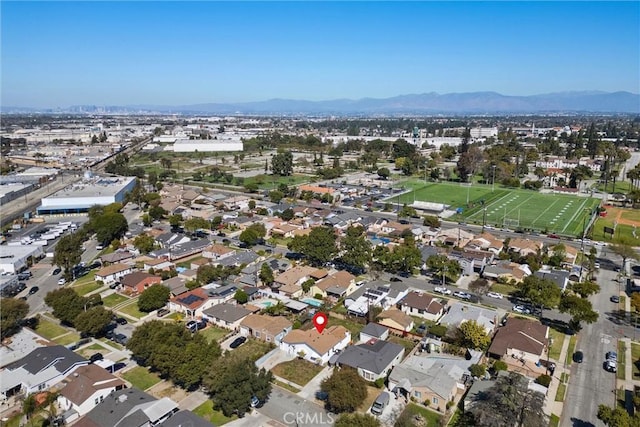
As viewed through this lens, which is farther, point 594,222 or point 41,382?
point 594,222

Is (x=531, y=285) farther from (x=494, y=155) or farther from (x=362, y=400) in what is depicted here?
(x=494, y=155)

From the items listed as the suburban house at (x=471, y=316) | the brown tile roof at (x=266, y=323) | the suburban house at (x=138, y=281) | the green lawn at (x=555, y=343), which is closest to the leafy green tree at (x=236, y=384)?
the brown tile roof at (x=266, y=323)

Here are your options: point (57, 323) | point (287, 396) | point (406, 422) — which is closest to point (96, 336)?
point (57, 323)

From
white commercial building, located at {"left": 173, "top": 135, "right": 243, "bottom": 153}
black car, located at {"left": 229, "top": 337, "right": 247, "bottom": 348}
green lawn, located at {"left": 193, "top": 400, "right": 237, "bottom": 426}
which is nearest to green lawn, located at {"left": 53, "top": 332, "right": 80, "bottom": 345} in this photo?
black car, located at {"left": 229, "top": 337, "right": 247, "bottom": 348}

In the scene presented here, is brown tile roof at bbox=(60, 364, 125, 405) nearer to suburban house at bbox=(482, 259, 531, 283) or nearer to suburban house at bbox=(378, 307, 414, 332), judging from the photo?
suburban house at bbox=(378, 307, 414, 332)

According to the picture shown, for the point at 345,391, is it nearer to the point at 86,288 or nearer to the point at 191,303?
the point at 191,303

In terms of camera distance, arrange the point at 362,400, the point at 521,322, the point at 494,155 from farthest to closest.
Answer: the point at 494,155 → the point at 521,322 → the point at 362,400
